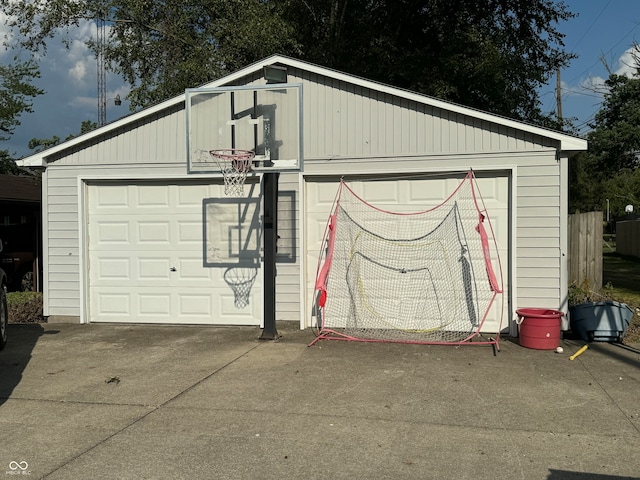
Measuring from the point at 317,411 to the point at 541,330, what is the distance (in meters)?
3.70

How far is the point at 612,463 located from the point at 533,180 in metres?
4.80

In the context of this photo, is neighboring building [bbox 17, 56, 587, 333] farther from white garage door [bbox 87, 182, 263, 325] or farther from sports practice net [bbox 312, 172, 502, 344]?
sports practice net [bbox 312, 172, 502, 344]

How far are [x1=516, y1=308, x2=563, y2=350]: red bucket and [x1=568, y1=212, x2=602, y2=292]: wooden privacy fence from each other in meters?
3.85

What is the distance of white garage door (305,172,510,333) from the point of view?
8266 millimetres

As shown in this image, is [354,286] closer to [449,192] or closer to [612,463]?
[449,192]

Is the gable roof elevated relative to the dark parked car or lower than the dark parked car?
elevated

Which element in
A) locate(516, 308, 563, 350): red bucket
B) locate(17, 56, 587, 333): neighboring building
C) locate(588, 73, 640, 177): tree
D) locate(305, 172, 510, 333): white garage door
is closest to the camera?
locate(516, 308, 563, 350): red bucket

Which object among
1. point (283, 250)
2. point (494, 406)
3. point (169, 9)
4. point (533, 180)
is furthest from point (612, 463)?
point (169, 9)

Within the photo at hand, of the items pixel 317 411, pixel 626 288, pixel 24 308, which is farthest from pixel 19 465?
pixel 626 288

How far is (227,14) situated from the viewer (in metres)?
16.0

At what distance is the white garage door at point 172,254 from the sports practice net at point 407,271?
130 centimetres

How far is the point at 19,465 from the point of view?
3.98 metres

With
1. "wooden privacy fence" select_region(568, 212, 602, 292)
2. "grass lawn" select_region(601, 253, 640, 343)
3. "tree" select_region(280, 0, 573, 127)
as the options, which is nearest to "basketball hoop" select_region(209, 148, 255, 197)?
"grass lawn" select_region(601, 253, 640, 343)

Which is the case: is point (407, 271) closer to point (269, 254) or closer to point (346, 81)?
point (269, 254)
